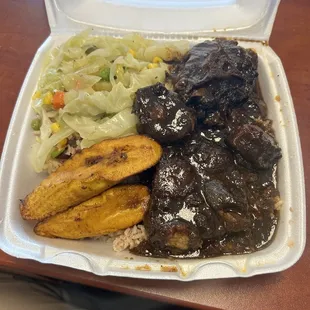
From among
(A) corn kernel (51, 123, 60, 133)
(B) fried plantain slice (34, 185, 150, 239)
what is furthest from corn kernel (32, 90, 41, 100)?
(B) fried plantain slice (34, 185, 150, 239)

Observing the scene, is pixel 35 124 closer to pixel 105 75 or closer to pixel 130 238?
pixel 105 75

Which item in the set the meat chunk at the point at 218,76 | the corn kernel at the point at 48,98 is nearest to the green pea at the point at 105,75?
the corn kernel at the point at 48,98

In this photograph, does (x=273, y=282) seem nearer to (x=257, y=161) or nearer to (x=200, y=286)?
(x=200, y=286)

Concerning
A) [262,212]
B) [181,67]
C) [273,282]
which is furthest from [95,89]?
[273,282]

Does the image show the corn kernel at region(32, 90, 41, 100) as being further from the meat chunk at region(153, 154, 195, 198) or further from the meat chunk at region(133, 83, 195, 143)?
the meat chunk at region(153, 154, 195, 198)

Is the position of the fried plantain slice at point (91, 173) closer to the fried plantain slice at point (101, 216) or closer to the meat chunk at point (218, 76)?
the fried plantain slice at point (101, 216)
